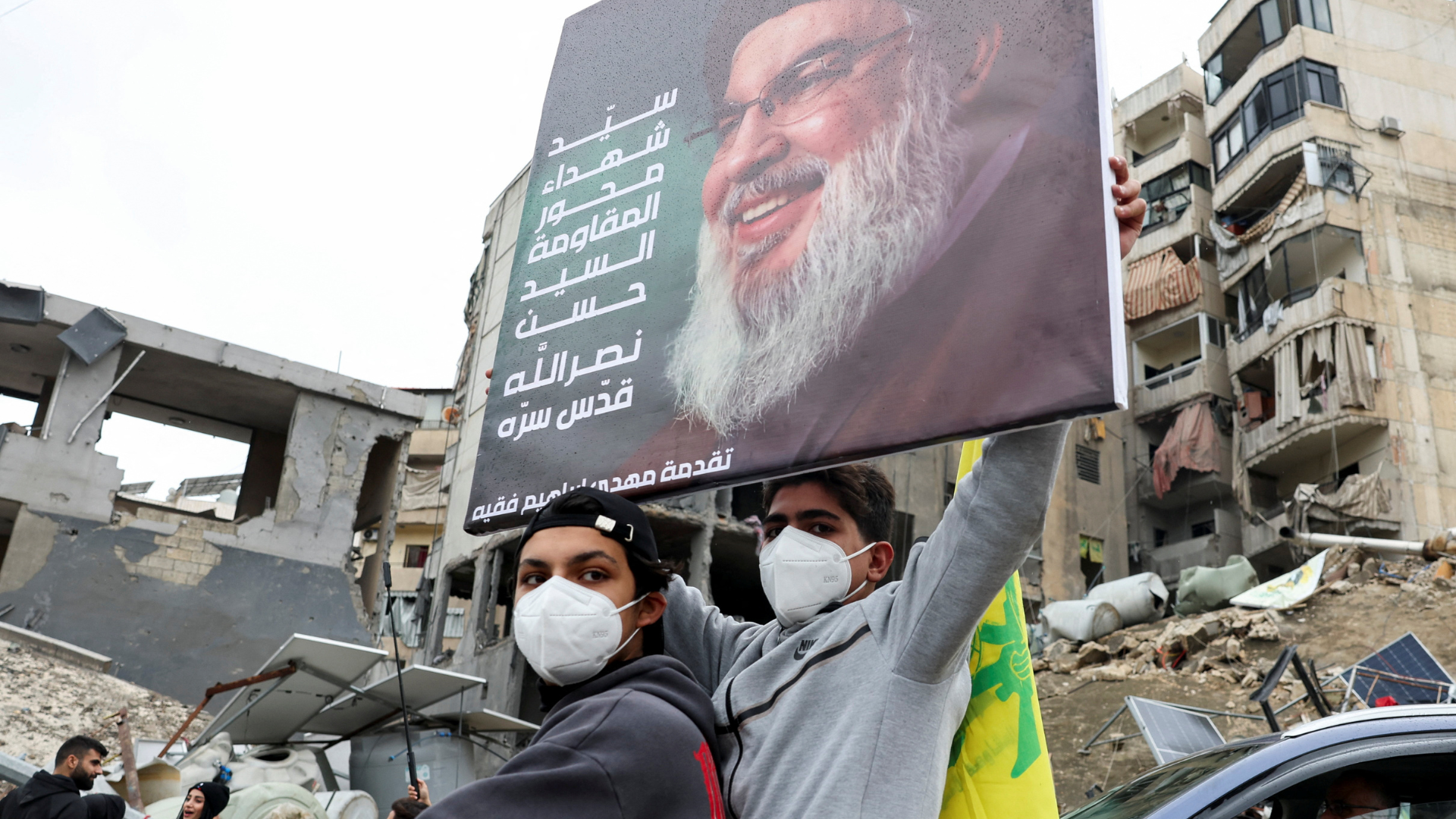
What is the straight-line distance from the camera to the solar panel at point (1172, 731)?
6789mm

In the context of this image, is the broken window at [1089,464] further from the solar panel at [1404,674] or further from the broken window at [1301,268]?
the solar panel at [1404,674]

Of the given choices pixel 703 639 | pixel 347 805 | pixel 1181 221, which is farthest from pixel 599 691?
pixel 1181 221

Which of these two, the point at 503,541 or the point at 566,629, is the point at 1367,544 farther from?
the point at 566,629

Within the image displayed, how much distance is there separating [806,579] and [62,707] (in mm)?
14492

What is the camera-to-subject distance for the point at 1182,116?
3762cm

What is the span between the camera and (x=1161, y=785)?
9.78 ft

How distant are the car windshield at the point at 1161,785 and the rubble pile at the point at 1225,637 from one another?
1438cm

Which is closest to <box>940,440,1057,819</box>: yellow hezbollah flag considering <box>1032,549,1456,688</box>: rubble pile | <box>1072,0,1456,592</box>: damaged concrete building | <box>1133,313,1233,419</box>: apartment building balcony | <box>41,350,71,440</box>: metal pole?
<box>1032,549,1456,688</box>: rubble pile

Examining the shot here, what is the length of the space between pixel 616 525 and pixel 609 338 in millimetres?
1058

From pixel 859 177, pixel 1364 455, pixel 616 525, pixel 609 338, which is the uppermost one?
pixel 1364 455

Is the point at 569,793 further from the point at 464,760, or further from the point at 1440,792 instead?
the point at 464,760

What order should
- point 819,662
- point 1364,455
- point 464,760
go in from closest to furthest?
point 819,662
point 464,760
point 1364,455

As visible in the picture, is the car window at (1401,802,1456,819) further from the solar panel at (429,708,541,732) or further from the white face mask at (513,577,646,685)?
the solar panel at (429,708,541,732)

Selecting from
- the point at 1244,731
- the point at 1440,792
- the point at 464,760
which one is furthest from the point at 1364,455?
the point at 1440,792
